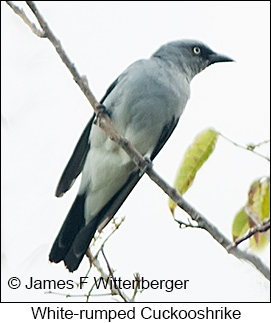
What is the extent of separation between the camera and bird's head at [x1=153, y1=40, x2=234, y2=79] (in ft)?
18.1

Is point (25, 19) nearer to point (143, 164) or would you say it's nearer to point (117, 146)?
point (143, 164)

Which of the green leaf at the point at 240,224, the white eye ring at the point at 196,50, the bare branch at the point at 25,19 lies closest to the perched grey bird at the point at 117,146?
the white eye ring at the point at 196,50

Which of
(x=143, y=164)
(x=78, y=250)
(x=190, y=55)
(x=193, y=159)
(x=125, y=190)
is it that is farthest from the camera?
(x=190, y=55)

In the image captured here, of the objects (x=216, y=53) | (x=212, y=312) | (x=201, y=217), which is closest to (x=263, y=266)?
(x=201, y=217)

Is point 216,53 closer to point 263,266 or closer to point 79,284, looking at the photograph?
point 79,284

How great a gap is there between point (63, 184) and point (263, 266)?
256cm

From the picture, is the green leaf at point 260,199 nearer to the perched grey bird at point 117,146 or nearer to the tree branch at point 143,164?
the tree branch at point 143,164

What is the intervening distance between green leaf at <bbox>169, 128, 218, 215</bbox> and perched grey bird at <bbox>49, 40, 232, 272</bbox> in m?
1.44

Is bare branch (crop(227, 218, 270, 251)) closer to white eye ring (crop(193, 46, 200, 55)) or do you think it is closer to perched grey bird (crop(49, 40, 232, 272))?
perched grey bird (crop(49, 40, 232, 272))

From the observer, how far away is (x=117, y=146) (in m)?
4.96

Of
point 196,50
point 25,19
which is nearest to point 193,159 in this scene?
point 25,19

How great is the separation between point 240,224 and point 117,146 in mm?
1877

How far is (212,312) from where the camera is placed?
12.8 feet

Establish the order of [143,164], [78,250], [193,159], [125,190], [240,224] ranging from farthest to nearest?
[125,190], [78,250], [143,164], [193,159], [240,224]
